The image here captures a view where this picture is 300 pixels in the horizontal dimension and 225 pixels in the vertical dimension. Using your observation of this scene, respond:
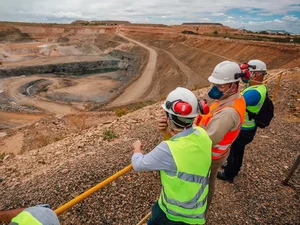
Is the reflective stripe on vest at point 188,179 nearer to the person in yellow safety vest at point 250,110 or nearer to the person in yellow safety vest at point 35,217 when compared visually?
the person in yellow safety vest at point 35,217

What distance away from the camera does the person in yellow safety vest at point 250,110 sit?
12.0 feet

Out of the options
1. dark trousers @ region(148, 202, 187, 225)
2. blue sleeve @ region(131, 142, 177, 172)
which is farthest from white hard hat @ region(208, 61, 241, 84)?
dark trousers @ region(148, 202, 187, 225)

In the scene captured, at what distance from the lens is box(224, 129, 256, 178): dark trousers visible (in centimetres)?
402

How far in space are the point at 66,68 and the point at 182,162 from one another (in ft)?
155

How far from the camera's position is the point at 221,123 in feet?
8.82

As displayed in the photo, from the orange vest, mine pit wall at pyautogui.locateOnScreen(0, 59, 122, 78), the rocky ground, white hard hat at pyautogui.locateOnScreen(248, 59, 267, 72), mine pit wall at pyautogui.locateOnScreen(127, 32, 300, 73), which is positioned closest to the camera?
the orange vest

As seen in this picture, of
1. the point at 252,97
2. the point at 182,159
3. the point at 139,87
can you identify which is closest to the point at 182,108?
the point at 182,159

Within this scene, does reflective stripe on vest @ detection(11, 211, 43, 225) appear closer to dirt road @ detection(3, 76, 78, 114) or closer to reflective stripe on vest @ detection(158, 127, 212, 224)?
reflective stripe on vest @ detection(158, 127, 212, 224)

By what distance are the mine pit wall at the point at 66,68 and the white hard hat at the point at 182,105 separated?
42948 millimetres

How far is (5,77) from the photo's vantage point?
3753cm

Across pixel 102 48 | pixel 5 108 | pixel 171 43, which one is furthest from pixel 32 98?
pixel 102 48

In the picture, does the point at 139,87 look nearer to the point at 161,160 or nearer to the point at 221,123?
the point at 221,123

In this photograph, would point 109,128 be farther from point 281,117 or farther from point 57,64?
point 57,64

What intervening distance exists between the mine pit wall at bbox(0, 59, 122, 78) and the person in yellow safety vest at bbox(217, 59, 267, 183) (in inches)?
1655
